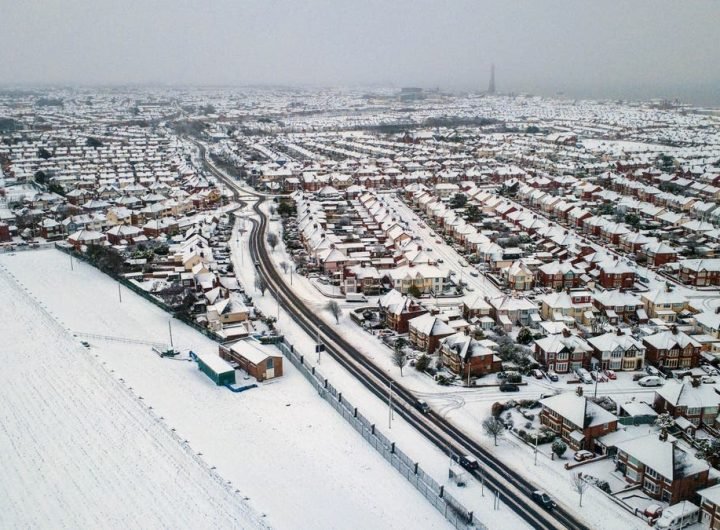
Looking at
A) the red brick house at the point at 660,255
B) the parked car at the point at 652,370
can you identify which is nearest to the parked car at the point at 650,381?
the parked car at the point at 652,370

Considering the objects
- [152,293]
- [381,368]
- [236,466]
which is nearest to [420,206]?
[152,293]

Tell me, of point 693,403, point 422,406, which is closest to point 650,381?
point 693,403

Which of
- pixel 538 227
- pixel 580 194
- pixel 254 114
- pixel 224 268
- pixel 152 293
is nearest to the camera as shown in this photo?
pixel 152 293

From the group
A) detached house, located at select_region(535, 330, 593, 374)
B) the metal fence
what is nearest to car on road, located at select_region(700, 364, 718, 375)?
detached house, located at select_region(535, 330, 593, 374)

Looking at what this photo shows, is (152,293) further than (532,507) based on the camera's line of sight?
Yes

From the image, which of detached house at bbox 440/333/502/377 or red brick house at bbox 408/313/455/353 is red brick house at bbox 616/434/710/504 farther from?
red brick house at bbox 408/313/455/353

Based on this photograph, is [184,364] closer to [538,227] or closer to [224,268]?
[224,268]
